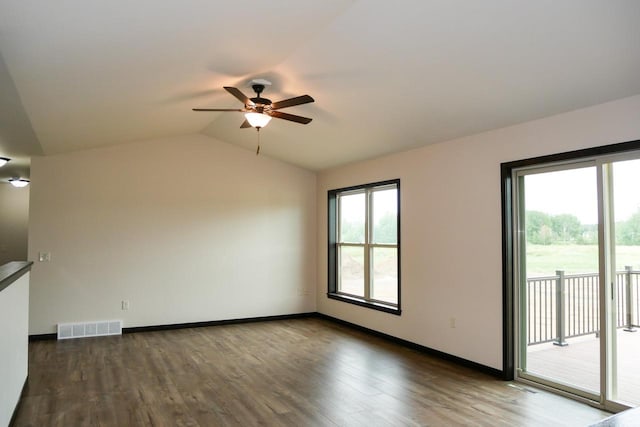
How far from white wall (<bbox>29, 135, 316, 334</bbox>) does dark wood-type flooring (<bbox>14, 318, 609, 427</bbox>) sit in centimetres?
79

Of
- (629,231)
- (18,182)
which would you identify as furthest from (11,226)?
(629,231)

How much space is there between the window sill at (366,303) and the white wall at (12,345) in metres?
4.08

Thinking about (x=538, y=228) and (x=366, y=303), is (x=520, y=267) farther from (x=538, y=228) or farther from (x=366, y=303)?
(x=366, y=303)

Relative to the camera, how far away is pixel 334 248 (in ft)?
24.1

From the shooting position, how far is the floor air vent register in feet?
19.4

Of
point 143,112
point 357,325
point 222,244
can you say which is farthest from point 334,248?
point 143,112

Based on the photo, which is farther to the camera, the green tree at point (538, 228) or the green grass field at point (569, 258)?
the green tree at point (538, 228)

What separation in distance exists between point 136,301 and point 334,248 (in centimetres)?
317

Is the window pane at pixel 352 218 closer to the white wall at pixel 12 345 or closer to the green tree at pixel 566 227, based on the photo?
the green tree at pixel 566 227

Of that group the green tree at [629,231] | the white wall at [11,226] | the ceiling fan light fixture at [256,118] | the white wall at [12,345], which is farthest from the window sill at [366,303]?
the white wall at [11,226]

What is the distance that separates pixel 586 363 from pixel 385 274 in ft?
9.18

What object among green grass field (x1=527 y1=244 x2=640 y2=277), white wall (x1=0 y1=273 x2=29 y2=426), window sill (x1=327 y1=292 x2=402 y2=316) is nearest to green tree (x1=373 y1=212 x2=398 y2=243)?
window sill (x1=327 y1=292 x2=402 y2=316)

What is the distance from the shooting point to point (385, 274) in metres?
6.21

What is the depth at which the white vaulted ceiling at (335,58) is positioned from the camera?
103 inches
